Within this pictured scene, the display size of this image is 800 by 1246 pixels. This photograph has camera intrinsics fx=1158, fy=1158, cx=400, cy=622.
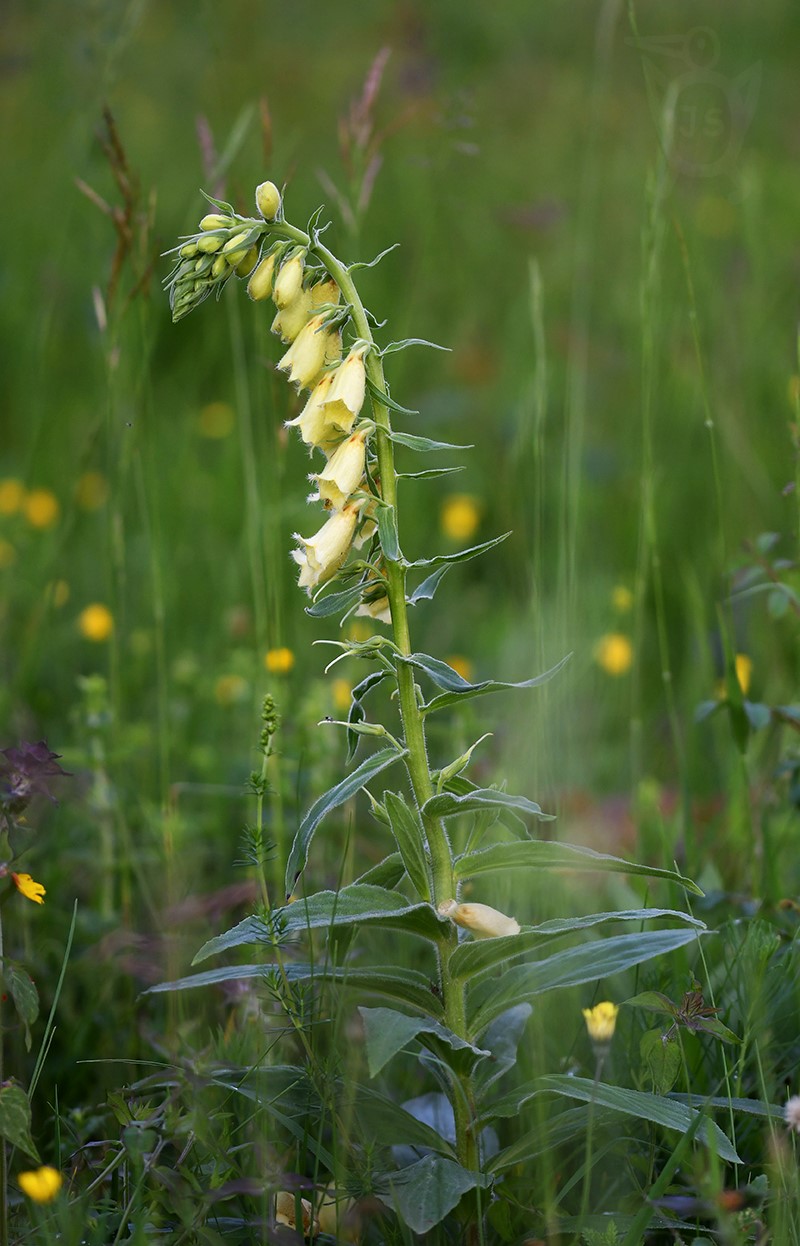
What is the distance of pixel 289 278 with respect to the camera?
1.15 metres

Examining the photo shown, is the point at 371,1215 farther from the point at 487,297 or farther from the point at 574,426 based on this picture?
the point at 487,297

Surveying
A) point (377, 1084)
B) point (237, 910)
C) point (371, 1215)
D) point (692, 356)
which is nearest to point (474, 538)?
point (692, 356)

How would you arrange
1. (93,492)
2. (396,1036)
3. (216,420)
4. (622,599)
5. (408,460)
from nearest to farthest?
(396,1036)
(622,599)
(408,460)
(93,492)
(216,420)

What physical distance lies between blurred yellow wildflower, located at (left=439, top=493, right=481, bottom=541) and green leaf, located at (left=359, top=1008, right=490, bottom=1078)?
91.1 inches

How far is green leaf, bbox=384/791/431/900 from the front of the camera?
1.16 metres

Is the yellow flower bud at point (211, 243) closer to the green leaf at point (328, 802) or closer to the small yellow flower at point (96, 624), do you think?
the green leaf at point (328, 802)

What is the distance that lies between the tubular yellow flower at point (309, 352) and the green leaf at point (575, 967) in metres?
0.63

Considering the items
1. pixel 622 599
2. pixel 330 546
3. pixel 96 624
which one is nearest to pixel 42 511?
pixel 96 624

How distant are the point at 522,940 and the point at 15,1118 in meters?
0.50

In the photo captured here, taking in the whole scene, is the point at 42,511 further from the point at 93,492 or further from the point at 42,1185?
the point at 42,1185

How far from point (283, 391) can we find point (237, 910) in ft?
2.88

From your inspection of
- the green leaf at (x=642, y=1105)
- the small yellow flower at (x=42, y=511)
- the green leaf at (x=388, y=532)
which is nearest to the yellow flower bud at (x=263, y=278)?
the green leaf at (x=388, y=532)

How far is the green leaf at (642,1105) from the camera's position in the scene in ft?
3.62

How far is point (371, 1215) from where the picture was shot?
124 cm
